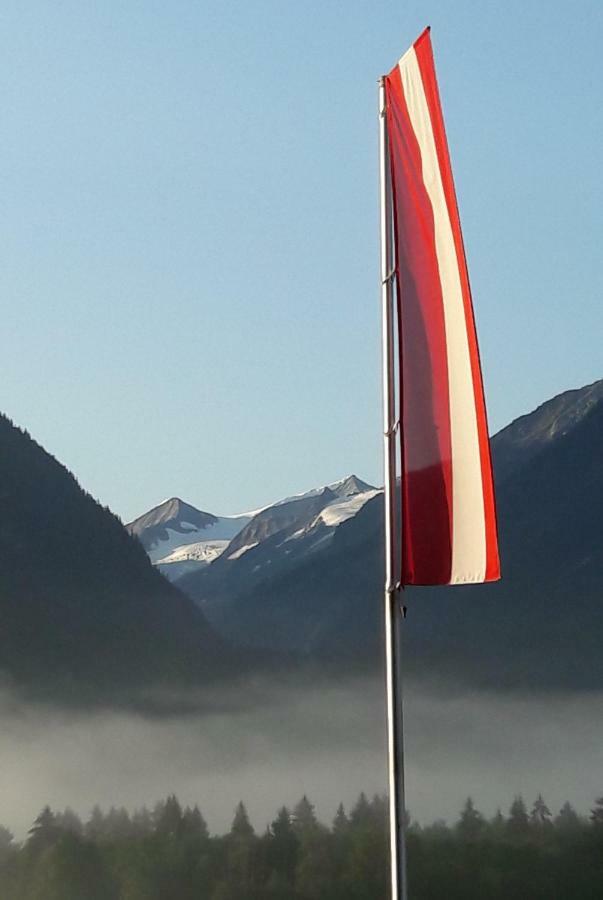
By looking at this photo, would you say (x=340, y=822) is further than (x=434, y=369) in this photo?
Yes

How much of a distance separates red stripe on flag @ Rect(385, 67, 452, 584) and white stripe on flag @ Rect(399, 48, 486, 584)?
27 mm

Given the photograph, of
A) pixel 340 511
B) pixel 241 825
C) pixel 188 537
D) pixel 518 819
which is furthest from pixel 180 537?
pixel 518 819

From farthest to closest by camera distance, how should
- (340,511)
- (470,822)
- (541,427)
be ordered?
1. (541,427)
2. (470,822)
3. (340,511)

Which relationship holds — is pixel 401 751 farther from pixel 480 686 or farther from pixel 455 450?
pixel 480 686

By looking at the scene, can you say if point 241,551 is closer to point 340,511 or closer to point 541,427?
point 340,511

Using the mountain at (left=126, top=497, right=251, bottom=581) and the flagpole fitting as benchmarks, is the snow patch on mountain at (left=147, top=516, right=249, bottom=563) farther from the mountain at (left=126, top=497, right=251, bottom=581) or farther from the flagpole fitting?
the flagpole fitting

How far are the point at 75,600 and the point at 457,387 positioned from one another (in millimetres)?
48378

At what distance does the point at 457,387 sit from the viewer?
6730mm

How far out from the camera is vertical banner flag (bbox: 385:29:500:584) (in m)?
6.61

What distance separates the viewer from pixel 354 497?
5272 centimetres

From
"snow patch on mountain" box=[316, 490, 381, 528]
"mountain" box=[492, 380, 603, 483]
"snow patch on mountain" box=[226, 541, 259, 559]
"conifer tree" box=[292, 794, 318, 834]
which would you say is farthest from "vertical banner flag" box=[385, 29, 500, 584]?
"mountain" box=[492, 380, 603, 483]

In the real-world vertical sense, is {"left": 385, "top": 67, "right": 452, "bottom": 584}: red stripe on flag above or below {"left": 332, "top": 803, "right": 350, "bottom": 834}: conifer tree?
below

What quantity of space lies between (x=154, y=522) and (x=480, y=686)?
13863mm

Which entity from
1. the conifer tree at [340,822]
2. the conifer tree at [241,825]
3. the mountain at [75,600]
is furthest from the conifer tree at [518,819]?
the mountain at [75,600]
